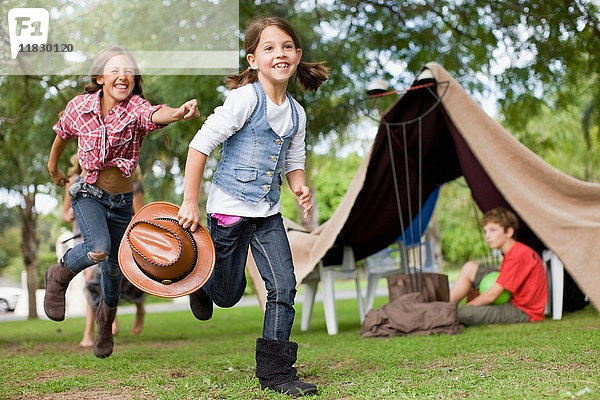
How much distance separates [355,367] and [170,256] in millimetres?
1260

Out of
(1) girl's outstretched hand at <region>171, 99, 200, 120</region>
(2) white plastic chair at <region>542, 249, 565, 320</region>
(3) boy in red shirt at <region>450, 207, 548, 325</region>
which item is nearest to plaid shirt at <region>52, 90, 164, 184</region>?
(1) girl's outstretched hand at <region>171, 99, 200, 120</region>

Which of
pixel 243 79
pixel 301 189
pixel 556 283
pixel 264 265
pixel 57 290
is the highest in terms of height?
pixel 243 79

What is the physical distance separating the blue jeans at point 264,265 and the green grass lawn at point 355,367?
0.34m

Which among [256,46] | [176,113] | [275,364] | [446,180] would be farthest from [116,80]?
[446,180]

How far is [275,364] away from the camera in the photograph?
3307 mm

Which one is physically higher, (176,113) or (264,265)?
(176,113)

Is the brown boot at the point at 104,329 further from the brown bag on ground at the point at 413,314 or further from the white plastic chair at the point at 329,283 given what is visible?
the white plastic chair at the point at 329,283

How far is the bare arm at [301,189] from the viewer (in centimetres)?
343

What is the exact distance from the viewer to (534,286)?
6.29 meters

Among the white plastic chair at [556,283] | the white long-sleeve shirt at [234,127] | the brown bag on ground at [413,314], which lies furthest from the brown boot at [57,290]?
the white plastic chair at [556,283]

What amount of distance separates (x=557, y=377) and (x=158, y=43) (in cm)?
574

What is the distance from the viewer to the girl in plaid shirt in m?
4.16

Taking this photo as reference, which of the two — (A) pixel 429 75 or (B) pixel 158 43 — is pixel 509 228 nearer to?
(A) pixel 429 75

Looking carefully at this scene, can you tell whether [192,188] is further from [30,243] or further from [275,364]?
[30,243]
